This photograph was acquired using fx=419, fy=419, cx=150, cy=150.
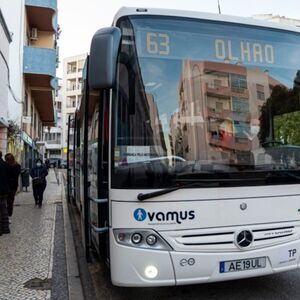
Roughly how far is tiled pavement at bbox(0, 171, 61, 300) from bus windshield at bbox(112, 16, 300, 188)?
86.6 inches

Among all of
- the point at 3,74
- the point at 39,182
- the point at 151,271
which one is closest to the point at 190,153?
the point at 151,271

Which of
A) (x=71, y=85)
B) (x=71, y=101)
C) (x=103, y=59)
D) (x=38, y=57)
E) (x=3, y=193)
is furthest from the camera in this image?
(x=71, y=85)

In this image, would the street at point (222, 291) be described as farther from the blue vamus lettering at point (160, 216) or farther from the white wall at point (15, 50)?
the white wall at point (15, 50)

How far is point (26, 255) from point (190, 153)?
3.98 metres

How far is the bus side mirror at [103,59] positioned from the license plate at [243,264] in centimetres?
207

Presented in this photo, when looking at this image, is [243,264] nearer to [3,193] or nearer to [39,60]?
[3,193]

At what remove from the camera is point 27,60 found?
65.0 feet

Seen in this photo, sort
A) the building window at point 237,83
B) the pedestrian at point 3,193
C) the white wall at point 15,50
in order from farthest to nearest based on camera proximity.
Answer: the white wall at point 15,50, the pedestrian at point 3,193, the building window at point 237,83

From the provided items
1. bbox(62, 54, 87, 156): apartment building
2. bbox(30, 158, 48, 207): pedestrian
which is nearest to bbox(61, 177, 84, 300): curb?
bbox(30, 158, 48, 207): pedestrian

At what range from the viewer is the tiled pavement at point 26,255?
5.13 m

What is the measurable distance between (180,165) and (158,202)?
418mm

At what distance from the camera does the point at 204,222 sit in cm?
416

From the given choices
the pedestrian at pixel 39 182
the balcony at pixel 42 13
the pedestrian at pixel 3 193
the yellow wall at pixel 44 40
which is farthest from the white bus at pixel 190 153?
the yellow wall at pixel 44 40

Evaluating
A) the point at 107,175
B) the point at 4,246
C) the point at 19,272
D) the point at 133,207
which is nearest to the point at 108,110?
the point at 107,175
